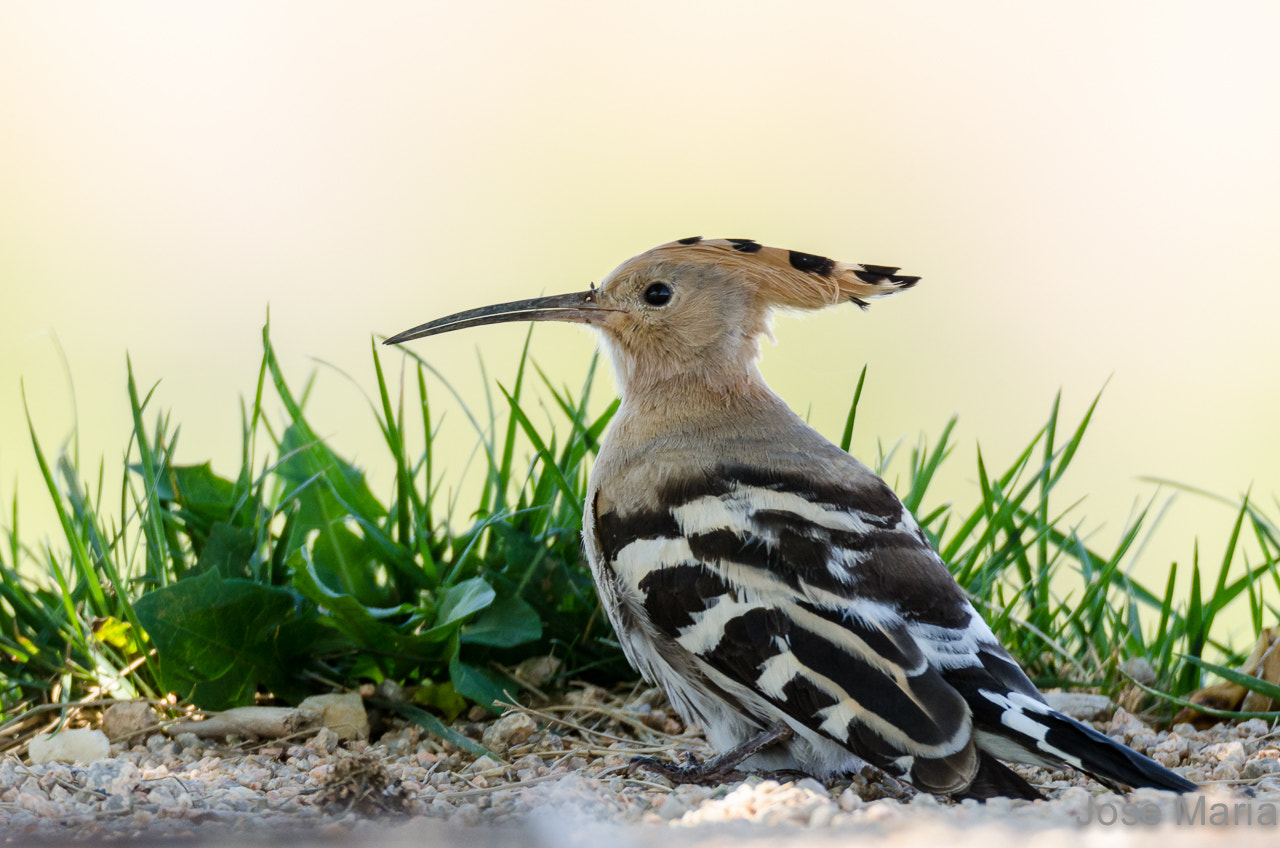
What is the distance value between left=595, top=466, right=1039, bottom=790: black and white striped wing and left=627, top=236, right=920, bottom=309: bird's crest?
57cm

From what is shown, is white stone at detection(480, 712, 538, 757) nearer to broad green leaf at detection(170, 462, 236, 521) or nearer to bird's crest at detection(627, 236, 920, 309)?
broad green leaf at detection(170, 462, 236, 521)

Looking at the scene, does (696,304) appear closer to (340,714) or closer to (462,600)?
(462,600)

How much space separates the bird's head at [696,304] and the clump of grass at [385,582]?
181mm

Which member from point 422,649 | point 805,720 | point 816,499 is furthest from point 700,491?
point 422,649

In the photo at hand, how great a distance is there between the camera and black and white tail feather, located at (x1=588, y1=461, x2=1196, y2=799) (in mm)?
1691

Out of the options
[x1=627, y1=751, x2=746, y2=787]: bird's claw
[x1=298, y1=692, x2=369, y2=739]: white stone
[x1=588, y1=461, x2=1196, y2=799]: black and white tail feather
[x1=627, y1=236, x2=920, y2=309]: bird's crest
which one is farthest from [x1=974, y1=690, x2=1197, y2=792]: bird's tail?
[x1=298, y1=692, x2=369, y2=739]: white stone

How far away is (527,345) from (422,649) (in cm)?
69

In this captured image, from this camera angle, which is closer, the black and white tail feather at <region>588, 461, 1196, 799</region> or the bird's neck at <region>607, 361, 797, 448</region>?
the black and white tail feather at <region>588, 461, 1196, 799</region>

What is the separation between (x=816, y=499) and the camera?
79.4 inches

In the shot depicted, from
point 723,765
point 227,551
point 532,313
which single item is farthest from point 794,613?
point 227,551

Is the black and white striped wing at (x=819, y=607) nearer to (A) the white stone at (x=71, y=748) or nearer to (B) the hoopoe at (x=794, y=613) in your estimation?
(B) the hoopoe at (x=794, y=613)

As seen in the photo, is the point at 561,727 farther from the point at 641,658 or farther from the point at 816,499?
the point at 816,499

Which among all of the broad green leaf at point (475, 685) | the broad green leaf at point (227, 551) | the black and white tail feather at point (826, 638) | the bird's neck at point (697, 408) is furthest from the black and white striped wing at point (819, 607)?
the broad green leaf at point (227, 551)

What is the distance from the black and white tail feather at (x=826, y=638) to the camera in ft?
5.55
